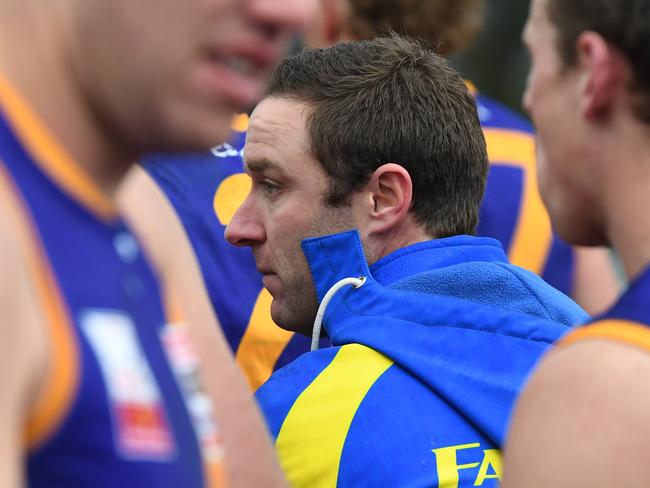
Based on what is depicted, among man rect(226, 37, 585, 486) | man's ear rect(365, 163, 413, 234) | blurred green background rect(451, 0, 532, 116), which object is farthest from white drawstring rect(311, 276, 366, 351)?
blurred green background rect(451, 0, 532, 116)

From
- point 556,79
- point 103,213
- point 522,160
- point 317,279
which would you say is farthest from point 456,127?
point 103,213

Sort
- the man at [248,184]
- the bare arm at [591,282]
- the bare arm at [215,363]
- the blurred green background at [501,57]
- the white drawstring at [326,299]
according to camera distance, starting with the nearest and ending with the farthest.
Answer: the bare arm at [215,363] → the white drawstring at [326,299] → the man at [248,184] → the bare arm at [591,282] → the blurred green background at [501,57]

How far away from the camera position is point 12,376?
1.01 meters

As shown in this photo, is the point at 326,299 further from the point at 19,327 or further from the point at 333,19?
the point at 19,327

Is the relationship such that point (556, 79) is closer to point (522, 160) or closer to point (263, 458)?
point (263, 458)

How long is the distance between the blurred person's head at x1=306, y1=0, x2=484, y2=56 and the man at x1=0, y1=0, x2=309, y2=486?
2374mm

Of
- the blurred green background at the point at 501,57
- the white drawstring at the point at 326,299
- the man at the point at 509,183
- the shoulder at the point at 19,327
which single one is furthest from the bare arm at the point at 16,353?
the blurred green background at the point at 501,57

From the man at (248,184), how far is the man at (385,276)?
0.10 m

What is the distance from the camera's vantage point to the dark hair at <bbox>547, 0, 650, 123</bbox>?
159 centimetres

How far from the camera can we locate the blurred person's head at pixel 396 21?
385 cm

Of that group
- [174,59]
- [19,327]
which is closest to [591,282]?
[174,59]

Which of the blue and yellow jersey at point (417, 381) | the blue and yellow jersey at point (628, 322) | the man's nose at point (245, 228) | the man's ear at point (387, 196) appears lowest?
the blue and yellow jersey at point (417, 381)

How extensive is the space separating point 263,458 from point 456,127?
4.44 ft

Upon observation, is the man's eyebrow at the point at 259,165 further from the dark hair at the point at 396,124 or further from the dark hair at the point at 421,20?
the dark hair at the point at 421,20
